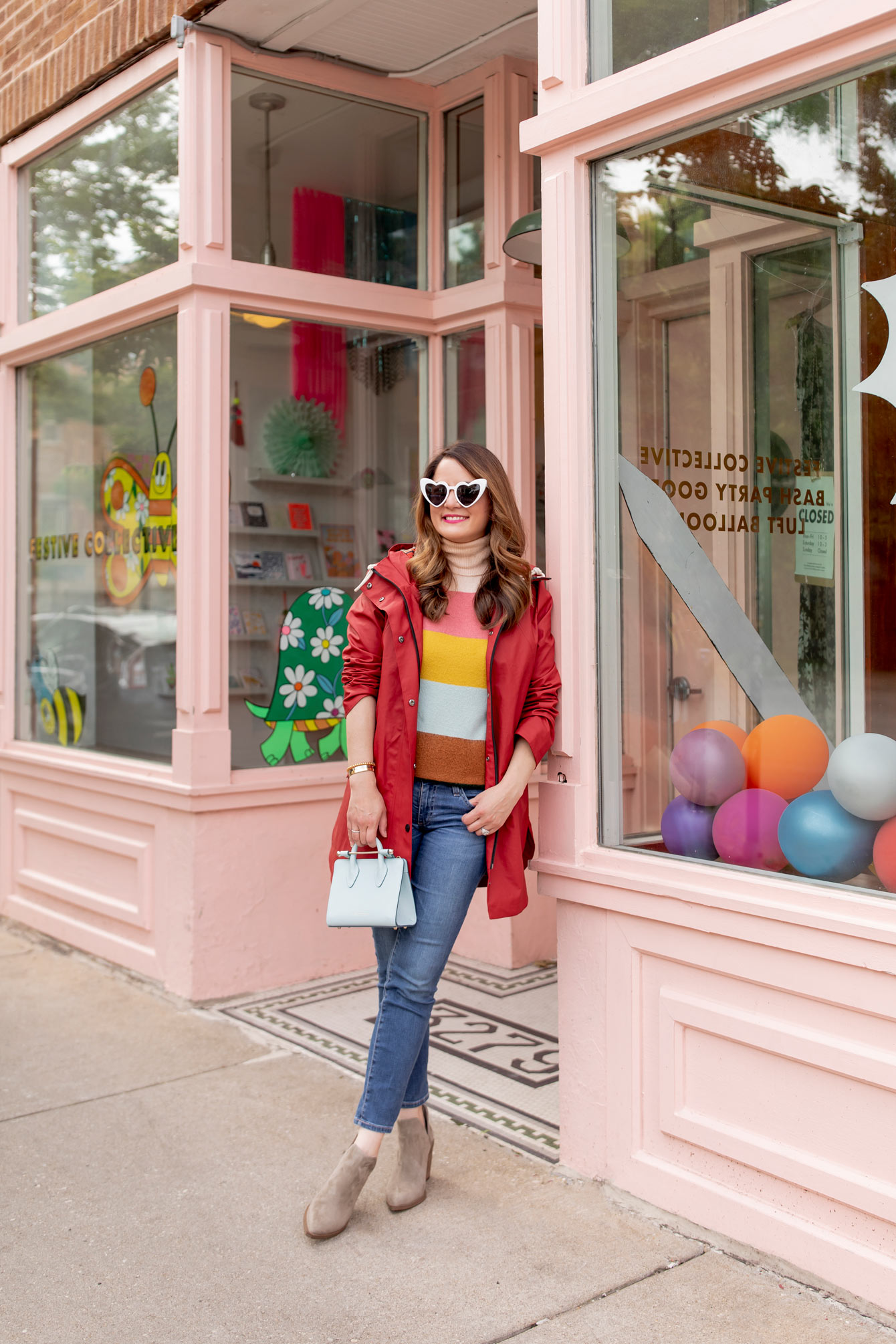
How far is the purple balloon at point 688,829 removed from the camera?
3260 mm

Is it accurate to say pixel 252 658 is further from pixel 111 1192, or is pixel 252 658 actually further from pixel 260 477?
pixel 111 1192

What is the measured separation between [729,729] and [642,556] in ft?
1.73

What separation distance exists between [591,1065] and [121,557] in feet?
11.6

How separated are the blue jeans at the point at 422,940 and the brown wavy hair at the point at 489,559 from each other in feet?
1.54

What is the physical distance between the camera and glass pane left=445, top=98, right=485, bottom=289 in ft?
18.7

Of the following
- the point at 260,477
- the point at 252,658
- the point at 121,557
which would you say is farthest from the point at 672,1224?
the point at 121,557

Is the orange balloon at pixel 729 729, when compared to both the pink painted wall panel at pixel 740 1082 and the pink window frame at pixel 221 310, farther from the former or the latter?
the pink window frame at pixel 221 310

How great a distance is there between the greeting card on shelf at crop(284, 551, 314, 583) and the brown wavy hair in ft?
7.40

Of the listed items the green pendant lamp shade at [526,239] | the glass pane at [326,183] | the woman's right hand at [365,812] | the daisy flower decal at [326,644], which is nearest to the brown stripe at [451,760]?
the woman's right hand at [365,812]

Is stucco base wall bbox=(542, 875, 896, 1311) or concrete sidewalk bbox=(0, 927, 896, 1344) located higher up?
stucco base wall bbox=(542, 875, 896, 1311)

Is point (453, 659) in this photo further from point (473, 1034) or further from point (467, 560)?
point (473, 1034)

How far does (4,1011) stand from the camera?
5.12m

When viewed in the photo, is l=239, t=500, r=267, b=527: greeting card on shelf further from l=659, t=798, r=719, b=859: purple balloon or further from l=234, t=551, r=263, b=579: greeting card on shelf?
l=659, t=798, r=719, b=859: purple balloon

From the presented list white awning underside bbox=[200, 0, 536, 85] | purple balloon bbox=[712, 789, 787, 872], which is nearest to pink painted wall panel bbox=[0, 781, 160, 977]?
purple balloon bbox=[712, 789, 787, 872]
